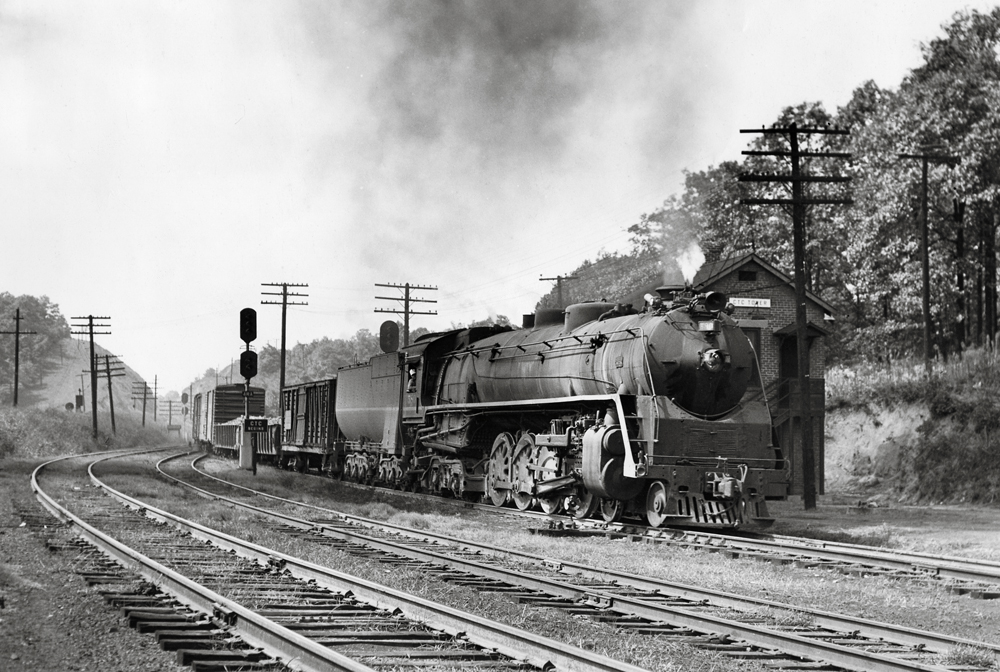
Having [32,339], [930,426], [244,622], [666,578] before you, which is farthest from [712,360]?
[32,339]

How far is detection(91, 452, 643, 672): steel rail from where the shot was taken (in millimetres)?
5570

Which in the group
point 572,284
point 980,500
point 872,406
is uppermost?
point 572,284

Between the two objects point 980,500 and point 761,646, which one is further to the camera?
point 980,500

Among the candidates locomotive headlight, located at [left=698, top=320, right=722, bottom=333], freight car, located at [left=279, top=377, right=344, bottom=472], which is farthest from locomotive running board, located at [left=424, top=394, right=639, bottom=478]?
freight car, located at [left=279, top=377, right=344, bottom=472]

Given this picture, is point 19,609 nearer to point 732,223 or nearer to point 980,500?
point 980,500

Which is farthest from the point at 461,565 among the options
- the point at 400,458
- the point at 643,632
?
the point at 400,458

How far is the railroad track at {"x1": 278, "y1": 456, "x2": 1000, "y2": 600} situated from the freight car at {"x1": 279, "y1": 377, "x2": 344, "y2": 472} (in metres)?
14.1

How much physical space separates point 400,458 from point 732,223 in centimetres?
2963

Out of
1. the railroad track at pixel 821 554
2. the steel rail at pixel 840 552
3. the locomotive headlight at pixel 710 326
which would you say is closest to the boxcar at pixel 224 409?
the railroad track at pixel 821 554

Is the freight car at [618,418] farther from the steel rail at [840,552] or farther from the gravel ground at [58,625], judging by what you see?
the gravel ground at [58,625]

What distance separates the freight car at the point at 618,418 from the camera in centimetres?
1405

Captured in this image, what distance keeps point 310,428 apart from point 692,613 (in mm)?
25167

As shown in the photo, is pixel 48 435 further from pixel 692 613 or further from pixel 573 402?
pixel 692 613

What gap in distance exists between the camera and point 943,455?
26141 millimetres
